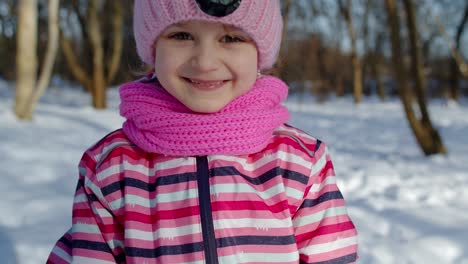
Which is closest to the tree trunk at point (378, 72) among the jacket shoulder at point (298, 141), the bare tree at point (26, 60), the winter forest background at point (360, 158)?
the winter forest background at point (360, 158)

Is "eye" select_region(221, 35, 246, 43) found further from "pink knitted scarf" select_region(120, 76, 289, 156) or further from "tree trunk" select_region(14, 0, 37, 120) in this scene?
"tree trunk" select_region(14, 0, 37, 120)

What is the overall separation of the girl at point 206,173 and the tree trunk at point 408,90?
4118mm

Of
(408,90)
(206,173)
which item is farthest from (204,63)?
(408,90)

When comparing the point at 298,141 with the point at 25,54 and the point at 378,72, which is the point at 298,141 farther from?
the point at 378,72

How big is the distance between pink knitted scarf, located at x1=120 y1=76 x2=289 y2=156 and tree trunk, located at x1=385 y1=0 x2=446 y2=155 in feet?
13.6

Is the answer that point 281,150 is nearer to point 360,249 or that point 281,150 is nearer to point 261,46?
point 261,46

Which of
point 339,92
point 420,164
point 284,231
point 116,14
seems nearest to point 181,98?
point 284,231

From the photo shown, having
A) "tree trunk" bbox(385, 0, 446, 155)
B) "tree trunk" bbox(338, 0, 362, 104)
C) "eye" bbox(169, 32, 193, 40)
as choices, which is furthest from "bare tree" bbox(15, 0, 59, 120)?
"tree trunk" bbox(338, 0, 362, 104)

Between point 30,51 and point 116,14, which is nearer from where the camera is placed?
point 30,51

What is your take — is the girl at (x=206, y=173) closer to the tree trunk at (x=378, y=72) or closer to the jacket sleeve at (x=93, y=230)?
the jacket sleeve at (x=93, y=230)

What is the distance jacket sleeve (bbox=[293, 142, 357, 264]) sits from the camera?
3.59ft

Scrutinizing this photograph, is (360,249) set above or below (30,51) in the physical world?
below

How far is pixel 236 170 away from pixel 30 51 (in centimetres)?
587

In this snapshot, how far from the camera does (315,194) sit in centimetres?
112
